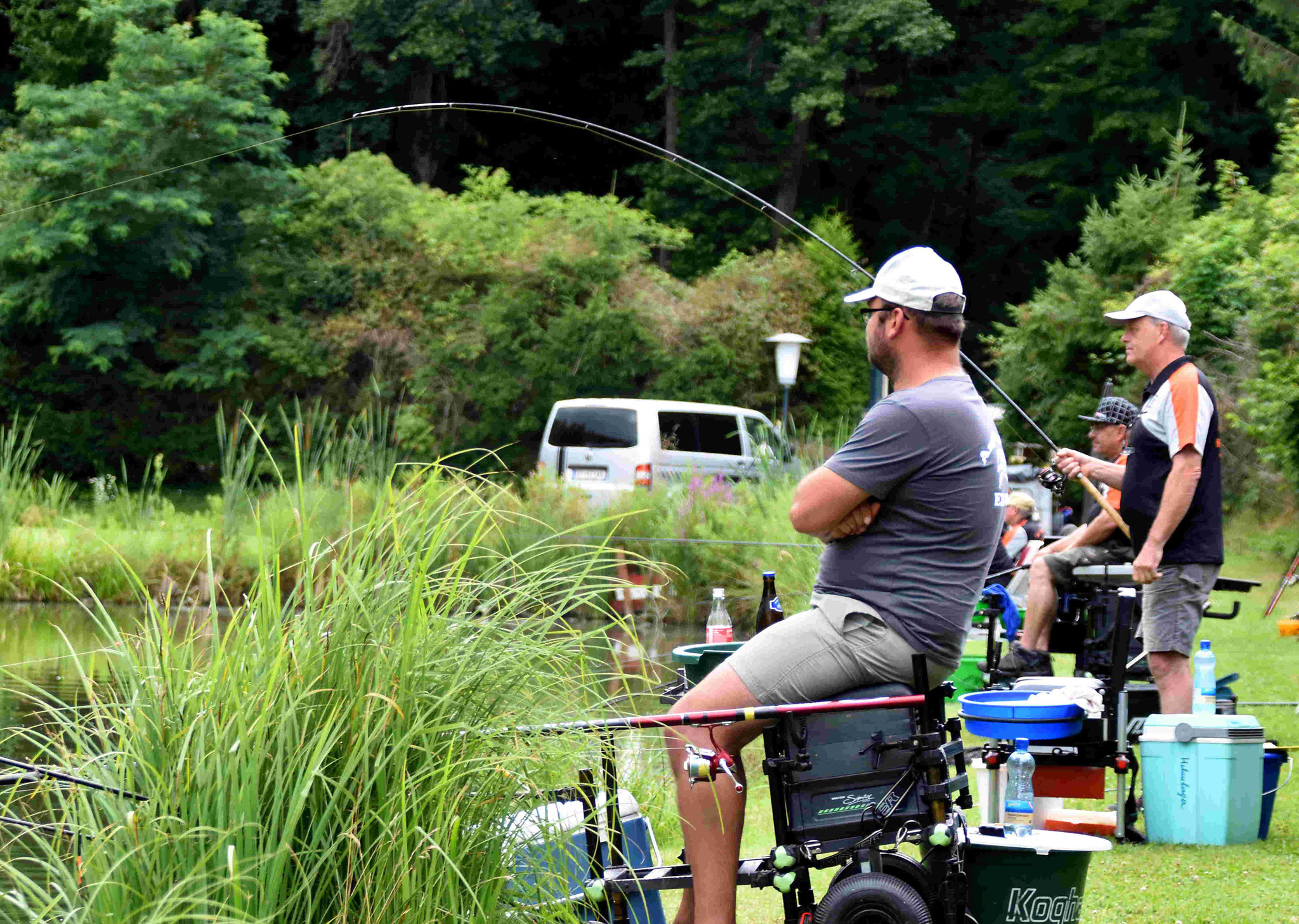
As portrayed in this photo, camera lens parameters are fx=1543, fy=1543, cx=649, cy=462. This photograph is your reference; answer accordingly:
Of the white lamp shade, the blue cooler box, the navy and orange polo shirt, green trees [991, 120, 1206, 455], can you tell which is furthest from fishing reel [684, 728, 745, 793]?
green trees [991, 120, 1206, 455]

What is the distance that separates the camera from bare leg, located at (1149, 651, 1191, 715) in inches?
183

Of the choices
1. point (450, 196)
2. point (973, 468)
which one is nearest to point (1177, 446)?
point (973, 468)

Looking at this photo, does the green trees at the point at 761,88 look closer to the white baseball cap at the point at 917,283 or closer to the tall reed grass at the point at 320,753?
the white baseball cap at the point at 917,283

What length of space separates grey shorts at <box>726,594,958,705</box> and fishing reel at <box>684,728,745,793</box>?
120 mm

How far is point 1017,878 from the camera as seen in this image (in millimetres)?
2906

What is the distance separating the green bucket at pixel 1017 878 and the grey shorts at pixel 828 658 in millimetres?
408

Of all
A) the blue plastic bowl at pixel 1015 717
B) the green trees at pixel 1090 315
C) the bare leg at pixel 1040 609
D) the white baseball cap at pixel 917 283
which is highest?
the green trees at pixel 1090 315

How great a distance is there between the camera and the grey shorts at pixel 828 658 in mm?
2713

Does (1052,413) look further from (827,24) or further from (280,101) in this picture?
(280,101)

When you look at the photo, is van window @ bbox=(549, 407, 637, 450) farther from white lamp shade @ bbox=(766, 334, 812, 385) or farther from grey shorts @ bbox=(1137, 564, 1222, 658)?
grey shorts @ bbox=(1137, 564, 1222, 658)

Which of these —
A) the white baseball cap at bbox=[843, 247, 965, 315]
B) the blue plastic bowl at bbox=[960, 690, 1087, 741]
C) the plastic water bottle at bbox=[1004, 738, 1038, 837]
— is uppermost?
the white baseball cap at bbox=[843, 247, 965, 315]

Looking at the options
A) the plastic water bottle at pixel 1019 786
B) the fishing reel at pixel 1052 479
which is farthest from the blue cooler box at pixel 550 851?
the fishing reel at pixel 1052 479

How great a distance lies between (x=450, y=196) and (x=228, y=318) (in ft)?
13.2

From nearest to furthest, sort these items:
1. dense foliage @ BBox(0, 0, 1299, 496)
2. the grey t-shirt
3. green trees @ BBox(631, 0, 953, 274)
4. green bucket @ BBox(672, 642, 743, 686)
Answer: the grey t-shirt
green bucket @ BBox(672, 642, 743, 686)
dense foliage @ BBox(0, 0, 1299, 496)
green trees @ BBox(631, 0, 953, 274)
